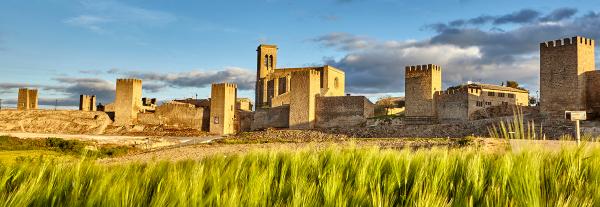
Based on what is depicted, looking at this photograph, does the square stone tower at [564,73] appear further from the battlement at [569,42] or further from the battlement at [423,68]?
the battlement at [423,68]

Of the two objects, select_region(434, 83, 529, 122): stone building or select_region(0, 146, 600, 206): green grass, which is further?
select_region(434, 83, 529, 122): stone building

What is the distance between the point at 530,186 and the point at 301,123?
3397 cm

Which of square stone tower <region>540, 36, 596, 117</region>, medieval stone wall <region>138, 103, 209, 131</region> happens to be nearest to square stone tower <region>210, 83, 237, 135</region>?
medieval stone wall <region>138, 103, 209, 131</region>

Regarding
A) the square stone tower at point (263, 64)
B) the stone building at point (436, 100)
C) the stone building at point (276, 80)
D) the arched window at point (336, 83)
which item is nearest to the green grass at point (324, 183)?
the stone building at point (436, 100)

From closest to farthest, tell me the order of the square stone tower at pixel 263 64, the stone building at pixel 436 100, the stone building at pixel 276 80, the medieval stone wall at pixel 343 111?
the medieval stone wall at pixel 343 111
the stone building at pixel 436 100
the stone building at pixel 276 80
the square stone tower at pixel 263 64

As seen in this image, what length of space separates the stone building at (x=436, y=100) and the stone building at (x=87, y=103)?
34.4 meters

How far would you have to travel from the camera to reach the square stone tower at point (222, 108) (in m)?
42.3

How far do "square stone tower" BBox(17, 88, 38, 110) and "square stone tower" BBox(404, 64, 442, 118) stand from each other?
36.4 metres

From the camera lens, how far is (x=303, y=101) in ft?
122

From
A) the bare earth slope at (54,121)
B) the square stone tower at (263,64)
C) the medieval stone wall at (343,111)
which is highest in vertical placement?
the square stone tower at (263,64)

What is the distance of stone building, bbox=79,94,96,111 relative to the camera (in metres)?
53.7

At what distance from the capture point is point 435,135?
29.8m

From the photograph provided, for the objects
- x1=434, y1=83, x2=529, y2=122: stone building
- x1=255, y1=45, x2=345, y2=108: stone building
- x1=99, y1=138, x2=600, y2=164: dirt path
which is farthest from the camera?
x1=255, y1=45, x2=345, y2=108: stone building

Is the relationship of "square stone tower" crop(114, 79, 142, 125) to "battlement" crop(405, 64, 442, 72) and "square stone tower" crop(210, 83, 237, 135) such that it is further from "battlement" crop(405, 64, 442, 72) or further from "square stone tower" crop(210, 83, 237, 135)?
"battlement" crop(405, 64, 442, 72)
